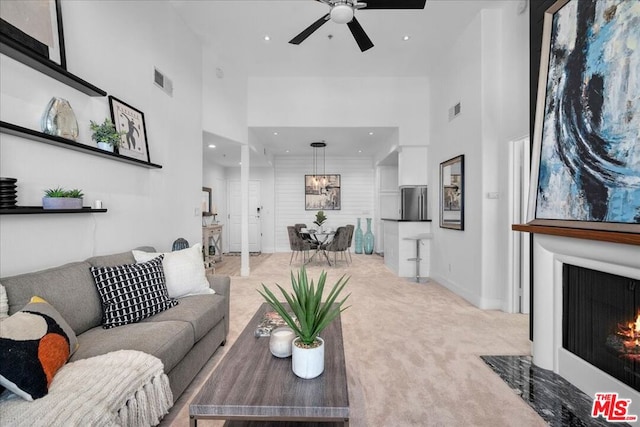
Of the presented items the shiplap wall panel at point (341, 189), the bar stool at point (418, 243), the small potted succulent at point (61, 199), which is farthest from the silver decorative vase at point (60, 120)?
the shiplap wall panel at point (341, 189)

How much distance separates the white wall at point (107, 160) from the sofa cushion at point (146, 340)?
0.67 metres

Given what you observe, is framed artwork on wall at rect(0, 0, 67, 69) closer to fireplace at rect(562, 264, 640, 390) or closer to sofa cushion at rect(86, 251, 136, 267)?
sofa cushion at rect(86, 251, 136, 267)

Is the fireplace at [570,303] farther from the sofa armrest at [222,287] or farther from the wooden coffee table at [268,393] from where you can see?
the sofa armrest at [222,287]

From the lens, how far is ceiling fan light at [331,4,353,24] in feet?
8.42

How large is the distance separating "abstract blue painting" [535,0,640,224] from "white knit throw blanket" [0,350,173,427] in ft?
8.23

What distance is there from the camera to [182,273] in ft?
8.17

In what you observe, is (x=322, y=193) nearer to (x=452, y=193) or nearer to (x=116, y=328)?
(x=452, y=193)

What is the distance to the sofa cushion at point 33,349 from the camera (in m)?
1.13

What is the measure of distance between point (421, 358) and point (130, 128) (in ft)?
10.6

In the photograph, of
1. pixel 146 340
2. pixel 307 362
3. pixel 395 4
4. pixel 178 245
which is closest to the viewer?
pixel 307 362

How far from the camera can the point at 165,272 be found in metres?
2.44

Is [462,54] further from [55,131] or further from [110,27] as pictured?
[55,131]

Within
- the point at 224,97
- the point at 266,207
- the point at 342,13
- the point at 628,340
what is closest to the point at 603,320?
the point at 628,340

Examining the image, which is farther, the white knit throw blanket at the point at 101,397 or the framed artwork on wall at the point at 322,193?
A: the framed artwork on wall at the point at 322,193
